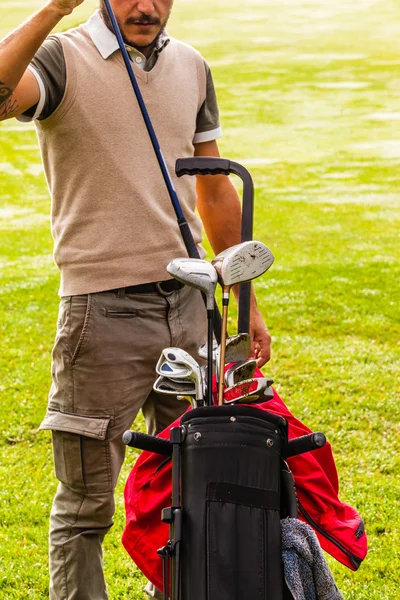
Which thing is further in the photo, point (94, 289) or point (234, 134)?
point (234, 134)

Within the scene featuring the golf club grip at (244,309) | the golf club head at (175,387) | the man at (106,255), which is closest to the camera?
the golf club head at (175,387)

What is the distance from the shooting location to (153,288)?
3.06 m

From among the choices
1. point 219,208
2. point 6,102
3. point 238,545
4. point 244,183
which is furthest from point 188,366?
point 219,208

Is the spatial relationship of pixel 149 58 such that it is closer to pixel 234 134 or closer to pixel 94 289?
pixel 94 289

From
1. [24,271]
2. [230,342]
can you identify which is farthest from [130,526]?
[24,271]

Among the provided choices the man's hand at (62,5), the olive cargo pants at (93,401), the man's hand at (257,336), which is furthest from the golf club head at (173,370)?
the man's hand at (62,5)

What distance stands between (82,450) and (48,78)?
114 centimetres

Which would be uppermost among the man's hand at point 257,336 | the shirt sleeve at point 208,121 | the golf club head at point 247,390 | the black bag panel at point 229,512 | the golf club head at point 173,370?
the shirt sleeve at point 208,121

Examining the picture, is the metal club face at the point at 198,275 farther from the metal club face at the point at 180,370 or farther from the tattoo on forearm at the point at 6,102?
the tattoo on forearm at the point at 6,102

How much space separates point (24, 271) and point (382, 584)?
22.4ft

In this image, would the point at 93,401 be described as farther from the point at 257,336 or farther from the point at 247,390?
the point at 247,390

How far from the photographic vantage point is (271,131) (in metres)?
23.8

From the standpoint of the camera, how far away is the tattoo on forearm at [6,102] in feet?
8.10

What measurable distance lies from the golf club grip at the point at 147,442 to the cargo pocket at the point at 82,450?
764 mm
